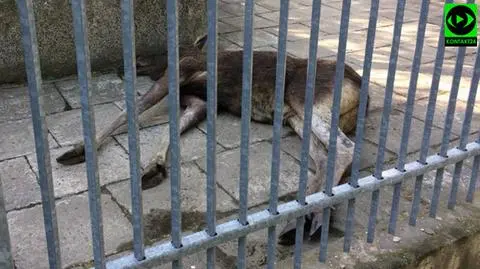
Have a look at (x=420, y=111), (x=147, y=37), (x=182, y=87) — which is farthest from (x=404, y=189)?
(x=147, y=37)

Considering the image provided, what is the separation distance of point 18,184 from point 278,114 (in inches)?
74.1

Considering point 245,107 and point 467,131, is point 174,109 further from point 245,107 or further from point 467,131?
point 467,131

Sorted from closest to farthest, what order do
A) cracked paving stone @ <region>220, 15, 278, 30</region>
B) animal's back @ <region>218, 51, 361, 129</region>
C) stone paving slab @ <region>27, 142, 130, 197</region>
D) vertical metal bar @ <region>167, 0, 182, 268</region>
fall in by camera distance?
1. vertical metal bar @ <region>167, 0, 182, 268</region>
2. stone paving slab @ <region>27, 142, 130, 197</region>
3. animal's back @ <region>218, 51, 361, 129</region>
4. cracked paving stone @ <region>220, 15, 278, 30</region>

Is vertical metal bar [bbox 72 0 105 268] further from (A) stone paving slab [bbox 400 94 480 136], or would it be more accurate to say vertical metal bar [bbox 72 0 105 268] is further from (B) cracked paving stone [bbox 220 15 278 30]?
(B) cracked paving stone [bbox 220 15 278 30]

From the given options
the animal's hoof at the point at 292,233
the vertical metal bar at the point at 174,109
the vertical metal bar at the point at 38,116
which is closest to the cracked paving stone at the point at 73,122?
the animal's hoof at the point at 292,233

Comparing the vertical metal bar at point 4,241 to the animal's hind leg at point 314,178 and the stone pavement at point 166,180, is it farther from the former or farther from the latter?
the animal's hind leg at point 314,178

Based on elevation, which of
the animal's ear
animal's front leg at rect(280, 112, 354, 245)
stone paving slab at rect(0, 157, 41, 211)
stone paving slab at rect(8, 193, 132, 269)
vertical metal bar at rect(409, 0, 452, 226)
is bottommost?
stone paving slab at rect(0, 157, 41, 211)

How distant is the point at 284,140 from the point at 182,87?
969 millimetres

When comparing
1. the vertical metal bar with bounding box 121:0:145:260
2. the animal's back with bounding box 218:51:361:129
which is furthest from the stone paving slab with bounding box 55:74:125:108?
the vertical metal bar with bounding box 121:0:145:260

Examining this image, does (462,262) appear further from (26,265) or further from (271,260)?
(26,265)

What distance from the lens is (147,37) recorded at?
217 inches

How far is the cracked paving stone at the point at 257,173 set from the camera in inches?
131

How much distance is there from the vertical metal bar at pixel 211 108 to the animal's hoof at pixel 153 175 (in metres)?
1.24

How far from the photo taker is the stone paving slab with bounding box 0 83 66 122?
4.30 meters
